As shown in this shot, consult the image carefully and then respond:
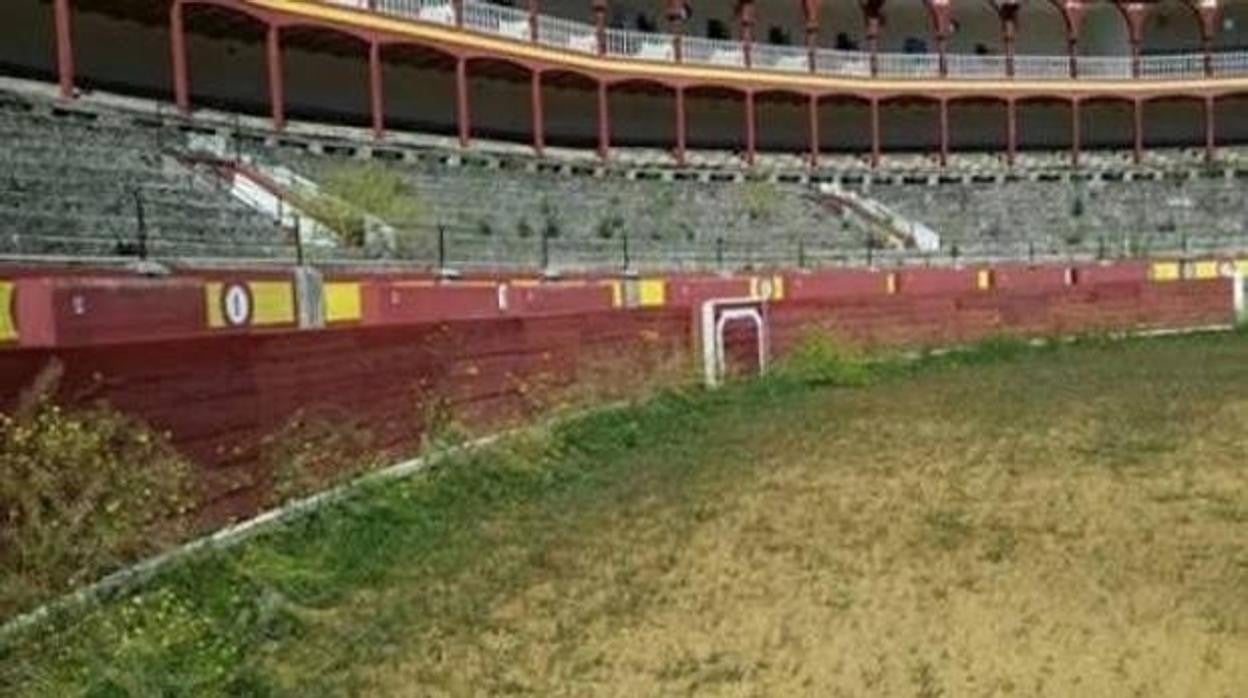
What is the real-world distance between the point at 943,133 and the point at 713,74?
848 cm

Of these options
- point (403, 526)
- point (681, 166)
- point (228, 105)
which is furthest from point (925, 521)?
point (681, 166)

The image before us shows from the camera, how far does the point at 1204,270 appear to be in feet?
109

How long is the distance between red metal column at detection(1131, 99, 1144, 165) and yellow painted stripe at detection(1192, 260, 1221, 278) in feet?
63.4

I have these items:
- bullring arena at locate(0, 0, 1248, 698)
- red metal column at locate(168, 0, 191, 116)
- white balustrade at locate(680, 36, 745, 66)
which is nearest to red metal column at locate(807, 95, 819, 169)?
white balustrade at locate(680, 36, 745, 66)

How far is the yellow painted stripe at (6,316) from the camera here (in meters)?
7.87

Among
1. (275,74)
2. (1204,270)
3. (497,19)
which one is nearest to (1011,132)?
(1204,270)

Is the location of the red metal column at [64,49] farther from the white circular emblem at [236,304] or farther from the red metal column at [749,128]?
the red metal column at [749,128]

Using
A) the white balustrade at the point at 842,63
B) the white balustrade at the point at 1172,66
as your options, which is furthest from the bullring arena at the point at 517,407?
the white balustrade at the point at 1172,66

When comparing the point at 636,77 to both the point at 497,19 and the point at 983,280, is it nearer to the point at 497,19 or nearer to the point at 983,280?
the point at 497,19

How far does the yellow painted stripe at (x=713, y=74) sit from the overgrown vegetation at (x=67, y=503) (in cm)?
2398

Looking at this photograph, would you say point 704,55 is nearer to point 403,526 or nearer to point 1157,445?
point 1157,445

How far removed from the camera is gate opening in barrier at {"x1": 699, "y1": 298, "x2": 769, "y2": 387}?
2147cm

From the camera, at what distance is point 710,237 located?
35781 millimetres

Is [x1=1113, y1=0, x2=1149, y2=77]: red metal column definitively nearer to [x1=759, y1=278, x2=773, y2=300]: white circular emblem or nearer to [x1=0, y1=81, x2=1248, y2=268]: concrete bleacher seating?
[x1=0, y1=81, x2=1248, y2=268]: concrete bleacher seating
